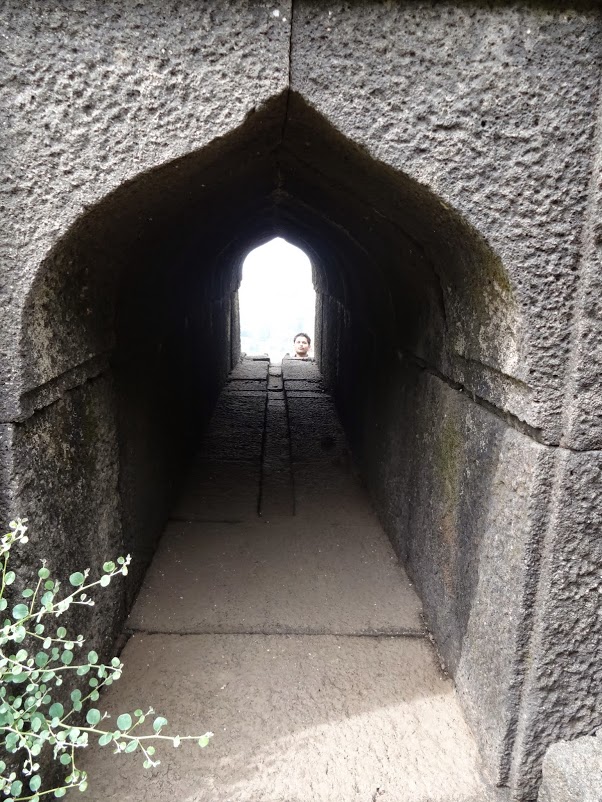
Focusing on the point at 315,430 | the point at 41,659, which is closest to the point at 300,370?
the point at 315,430

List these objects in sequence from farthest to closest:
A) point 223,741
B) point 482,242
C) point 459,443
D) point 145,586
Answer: point 145,586
point 459,443
point 223,741
point 482,242

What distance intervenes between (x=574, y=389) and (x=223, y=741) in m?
1.60

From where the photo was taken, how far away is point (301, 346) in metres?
9.05

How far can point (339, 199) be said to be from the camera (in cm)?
236

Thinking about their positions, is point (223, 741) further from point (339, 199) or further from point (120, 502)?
point (339, 199)

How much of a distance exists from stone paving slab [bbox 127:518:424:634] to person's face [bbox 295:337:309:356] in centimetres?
584

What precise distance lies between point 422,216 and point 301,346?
7.24m

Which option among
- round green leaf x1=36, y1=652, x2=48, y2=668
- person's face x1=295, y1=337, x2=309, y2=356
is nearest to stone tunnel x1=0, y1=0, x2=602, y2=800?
round green leaf x1=36, y1=652, x2=48, y2=668

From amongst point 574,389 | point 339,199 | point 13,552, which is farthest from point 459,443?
point 13,552

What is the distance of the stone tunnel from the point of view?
1.42 meters

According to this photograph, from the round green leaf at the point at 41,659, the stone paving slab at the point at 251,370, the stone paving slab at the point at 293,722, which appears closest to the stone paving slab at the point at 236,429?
the stone paving slab at the point at 251,370

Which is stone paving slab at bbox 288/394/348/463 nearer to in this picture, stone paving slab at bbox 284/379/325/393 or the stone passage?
stone paving slab at bbox 284/379/325/393

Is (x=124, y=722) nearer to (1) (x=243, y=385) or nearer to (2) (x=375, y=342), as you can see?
(2) (x=375, y=342)

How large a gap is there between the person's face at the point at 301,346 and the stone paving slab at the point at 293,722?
689 centimetres
